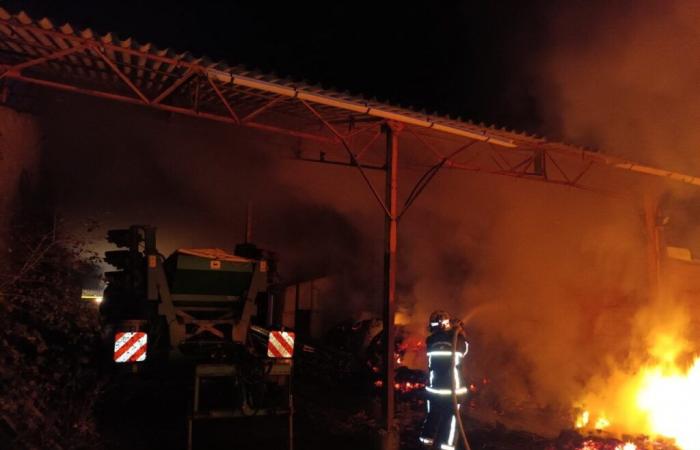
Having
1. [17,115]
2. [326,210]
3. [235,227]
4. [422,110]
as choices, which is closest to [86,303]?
[17,115]

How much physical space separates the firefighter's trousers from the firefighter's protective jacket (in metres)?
0.10

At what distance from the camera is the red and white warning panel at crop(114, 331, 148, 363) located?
18.4 ft

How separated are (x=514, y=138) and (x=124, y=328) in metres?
5.23

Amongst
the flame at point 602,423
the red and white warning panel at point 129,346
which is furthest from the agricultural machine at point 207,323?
the flame at point 602,423

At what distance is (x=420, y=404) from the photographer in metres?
9.03

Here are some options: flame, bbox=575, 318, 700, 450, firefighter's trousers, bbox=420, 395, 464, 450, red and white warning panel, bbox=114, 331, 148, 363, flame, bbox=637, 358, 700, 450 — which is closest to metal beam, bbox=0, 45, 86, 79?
red and white warning panel, bbox=114, 331, 148, 363

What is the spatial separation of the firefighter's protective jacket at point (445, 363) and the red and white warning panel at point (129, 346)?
294 centimetres

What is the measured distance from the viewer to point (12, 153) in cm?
716

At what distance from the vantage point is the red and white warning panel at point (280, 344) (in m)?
6.09

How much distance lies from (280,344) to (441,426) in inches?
73.9

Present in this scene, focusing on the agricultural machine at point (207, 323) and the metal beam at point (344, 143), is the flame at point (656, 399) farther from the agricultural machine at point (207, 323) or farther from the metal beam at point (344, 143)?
the agricultural machine at point (207, 323)

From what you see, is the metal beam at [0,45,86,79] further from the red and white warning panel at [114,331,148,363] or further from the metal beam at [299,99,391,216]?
the red and white warning panel at [114,331,148,363]

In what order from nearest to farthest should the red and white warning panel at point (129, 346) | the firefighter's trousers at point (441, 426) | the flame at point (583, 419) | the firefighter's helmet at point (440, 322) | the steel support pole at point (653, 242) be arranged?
the red and white warning panel at point (129, 346) → the firefighter's trousers at point (441, 426) → the firefighter's helmet at point (440, 322) → the flame at point (583, 419) → the steel support pole at point (653, 242)

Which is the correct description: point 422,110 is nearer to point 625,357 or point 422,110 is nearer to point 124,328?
point 124,328
